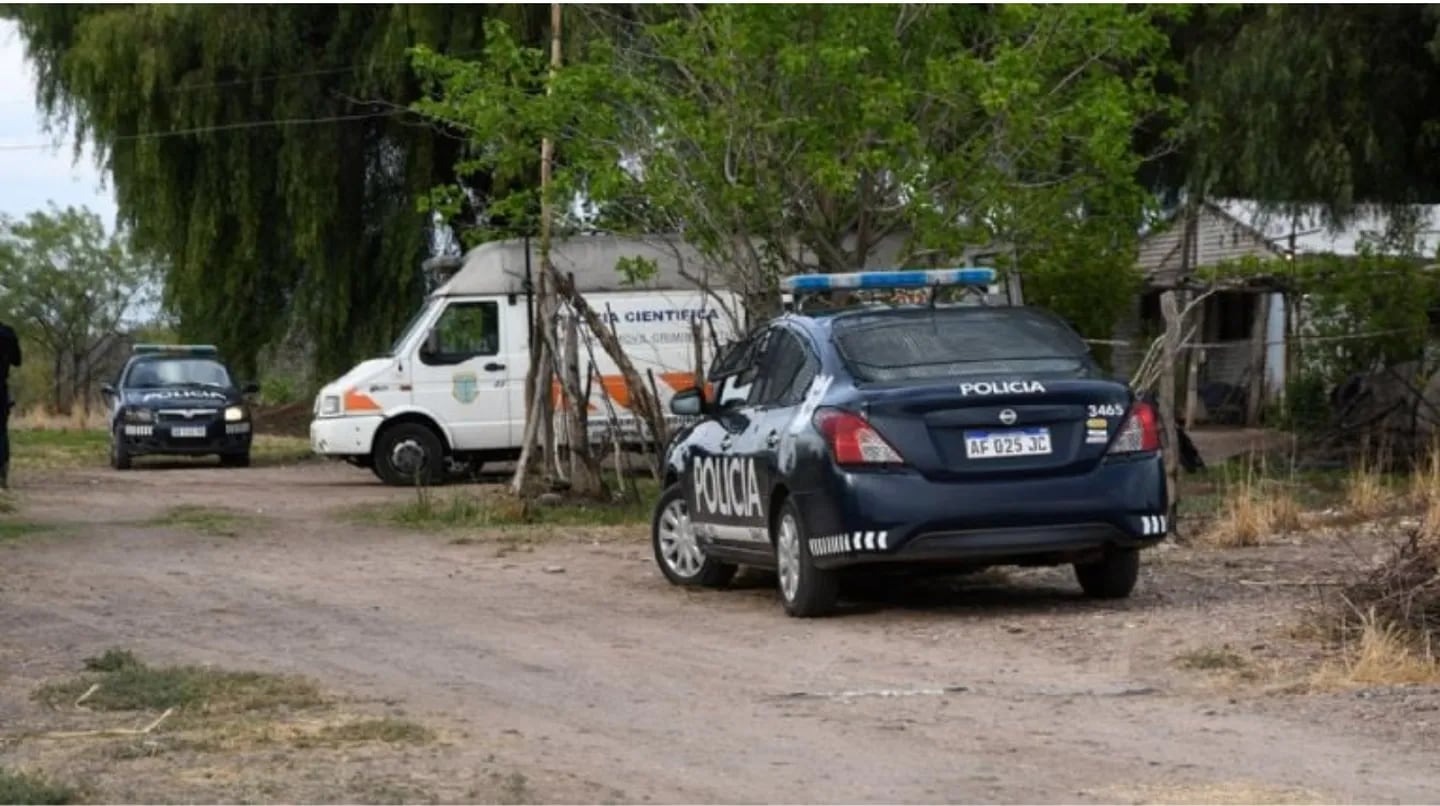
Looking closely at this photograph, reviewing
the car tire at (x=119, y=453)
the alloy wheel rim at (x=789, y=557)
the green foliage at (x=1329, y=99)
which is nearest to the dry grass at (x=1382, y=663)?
the alloy wheel rim at (x=789, y=557)

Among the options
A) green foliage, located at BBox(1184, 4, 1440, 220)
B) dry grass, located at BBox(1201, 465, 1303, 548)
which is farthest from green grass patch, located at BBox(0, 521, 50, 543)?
green foliage, located at BBox(1184, 4, 1440, 220)

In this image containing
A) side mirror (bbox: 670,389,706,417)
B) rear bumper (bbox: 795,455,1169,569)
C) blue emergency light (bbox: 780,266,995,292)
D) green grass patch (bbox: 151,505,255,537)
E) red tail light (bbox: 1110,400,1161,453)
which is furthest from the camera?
green grass patch (bbox: 151,505,255,537)

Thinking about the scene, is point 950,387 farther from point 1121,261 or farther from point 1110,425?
point 1121,261

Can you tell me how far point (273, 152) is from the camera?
35.4 metres

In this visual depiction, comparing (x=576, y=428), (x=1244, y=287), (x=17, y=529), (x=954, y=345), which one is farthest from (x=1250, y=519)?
(x=17, y=529)

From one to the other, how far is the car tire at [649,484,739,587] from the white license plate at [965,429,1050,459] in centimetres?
270

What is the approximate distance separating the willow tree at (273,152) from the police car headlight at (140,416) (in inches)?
189

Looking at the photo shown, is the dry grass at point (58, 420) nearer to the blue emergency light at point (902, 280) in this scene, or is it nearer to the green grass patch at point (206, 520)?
the green grass patch at point (206, 520)

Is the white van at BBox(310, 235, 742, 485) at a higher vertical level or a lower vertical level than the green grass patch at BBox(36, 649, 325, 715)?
higher

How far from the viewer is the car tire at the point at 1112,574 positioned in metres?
12.3

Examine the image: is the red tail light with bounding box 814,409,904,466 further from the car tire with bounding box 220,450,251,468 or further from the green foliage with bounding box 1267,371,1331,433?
the car tire with bounding box 220,450,251,468

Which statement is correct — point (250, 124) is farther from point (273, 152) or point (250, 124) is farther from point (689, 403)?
point (689, 403)

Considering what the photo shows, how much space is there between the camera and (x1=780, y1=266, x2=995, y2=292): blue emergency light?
44.4 ft

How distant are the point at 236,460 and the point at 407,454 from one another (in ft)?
21.6
